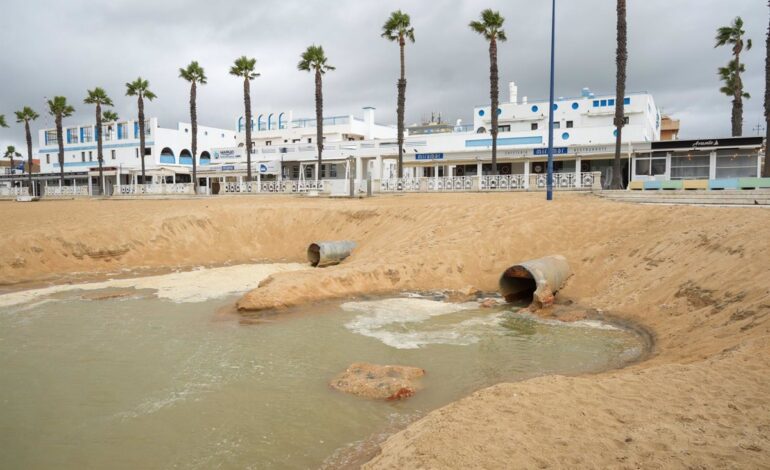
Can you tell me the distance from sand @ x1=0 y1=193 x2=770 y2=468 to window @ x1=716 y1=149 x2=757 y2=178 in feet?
53.8

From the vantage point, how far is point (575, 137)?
38281 millimetres

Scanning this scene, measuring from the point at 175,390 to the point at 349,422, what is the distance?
9.31 ft

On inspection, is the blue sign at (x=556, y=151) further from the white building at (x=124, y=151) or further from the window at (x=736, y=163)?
the white building at (x=124, y=151)

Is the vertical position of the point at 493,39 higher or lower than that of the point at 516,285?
higher

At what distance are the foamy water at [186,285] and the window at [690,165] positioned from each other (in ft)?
89.3

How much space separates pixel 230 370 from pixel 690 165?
1354 inches

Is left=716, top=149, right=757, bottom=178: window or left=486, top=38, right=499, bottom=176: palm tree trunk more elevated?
left=486, top=38, right=499, bottom=176: palm tree trunk

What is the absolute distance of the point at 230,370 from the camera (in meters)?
8.24

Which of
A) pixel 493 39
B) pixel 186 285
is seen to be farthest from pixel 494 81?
pixel 186 285

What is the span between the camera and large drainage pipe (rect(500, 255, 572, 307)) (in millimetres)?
12203

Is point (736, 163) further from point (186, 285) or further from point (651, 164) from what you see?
point (186, 285)

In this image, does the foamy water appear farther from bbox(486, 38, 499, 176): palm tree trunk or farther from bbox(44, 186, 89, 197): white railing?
bbox(44, 186, 89, 197): white railing

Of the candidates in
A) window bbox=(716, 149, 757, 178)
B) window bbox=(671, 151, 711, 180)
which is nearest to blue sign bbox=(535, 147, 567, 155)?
window bbox=(671, 151, 711, 180)

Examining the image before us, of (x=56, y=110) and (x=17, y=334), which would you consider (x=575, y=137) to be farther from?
(x=56, y=110)
